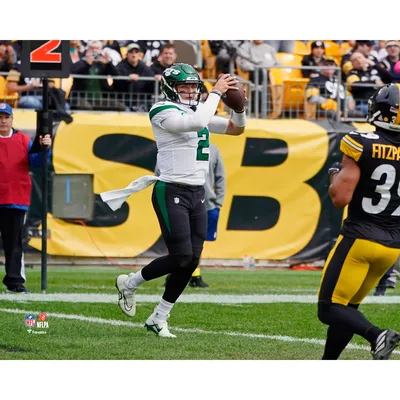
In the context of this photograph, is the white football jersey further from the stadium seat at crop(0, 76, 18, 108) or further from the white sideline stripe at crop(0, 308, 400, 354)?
the stadium seat at crop(0, 76, 18, 108)

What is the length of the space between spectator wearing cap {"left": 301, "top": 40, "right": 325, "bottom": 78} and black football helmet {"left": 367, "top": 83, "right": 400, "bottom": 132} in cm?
908

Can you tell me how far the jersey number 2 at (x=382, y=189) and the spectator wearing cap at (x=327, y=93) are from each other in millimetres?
8541

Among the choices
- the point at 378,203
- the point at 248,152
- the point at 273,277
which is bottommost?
the point at 273,277

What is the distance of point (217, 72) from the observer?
14406 millimetres

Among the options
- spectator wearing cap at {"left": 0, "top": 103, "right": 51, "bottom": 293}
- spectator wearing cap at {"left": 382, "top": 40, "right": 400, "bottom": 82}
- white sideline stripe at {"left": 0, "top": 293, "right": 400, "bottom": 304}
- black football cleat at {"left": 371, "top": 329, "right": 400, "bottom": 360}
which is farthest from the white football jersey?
spectator wearing cap at {"left": 382, "top": 40, "right": 400, "bottom": 82}

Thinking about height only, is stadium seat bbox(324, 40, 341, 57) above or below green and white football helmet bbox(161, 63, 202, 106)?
below

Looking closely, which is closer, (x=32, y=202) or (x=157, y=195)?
(x=157, y=195)

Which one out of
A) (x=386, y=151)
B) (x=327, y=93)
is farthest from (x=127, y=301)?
(x=327, y=93)

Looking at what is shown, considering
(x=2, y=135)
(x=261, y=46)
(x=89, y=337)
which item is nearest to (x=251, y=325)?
(x=89, y=337)

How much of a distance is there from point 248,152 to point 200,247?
687 centimetres

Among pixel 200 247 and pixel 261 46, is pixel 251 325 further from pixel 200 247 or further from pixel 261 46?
pixel 261 46

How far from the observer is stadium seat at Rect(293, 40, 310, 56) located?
15.3 metres

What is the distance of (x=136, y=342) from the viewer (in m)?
6.53

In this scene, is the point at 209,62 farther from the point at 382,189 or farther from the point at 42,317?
the point at 382,189
